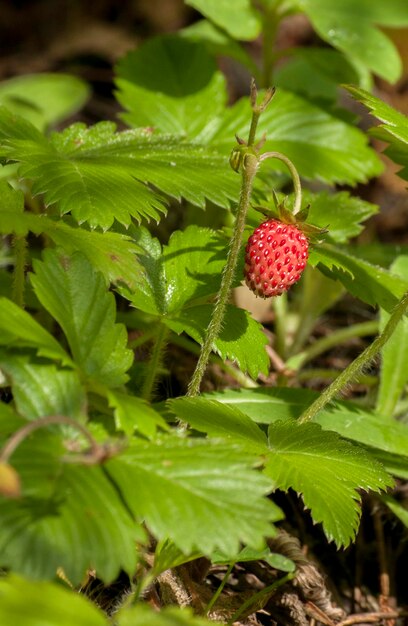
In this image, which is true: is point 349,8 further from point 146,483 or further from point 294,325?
point 146,483

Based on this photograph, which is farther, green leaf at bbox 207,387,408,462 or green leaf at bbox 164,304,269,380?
green leaf at bbox 207,387,408,462

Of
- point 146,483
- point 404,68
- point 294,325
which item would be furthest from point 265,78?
point 146,483

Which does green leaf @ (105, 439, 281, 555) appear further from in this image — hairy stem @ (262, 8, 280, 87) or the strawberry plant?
hairy stem @ (262, 8, 280, 87)

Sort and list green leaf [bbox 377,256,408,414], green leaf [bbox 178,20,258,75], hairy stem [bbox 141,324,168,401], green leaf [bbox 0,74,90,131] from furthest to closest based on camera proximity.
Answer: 1. green leaf [bbox 0,74,90,131]
2. green leaf [bbox 178,20,258,75]
3. green leaf [bbox 377,256,408,414]
4. hairy stem [bbox 141,324,168,401]

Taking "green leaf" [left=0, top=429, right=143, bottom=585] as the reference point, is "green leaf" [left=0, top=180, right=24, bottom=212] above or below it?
above

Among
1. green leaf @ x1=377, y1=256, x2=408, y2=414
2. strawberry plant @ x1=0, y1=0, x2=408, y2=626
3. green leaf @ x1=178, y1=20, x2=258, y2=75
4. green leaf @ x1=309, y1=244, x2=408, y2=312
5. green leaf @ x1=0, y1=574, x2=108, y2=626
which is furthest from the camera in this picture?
green leaf @ x1=178, y1=20, x2=258, y2=75

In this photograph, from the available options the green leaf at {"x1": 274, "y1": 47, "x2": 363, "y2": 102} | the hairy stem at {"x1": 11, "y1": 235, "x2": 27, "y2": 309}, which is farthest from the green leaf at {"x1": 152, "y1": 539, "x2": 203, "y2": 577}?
the green leaf at {"x1": 274, "y1": 47, "x2": 363, "y2": 102}

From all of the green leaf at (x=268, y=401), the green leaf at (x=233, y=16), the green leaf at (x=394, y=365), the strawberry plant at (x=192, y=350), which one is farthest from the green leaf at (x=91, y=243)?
the green leaf at (x=233, y=16)

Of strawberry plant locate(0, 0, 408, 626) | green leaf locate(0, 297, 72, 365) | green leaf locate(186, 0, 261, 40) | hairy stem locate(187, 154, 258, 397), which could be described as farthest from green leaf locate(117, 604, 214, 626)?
green leaf locate(186, 0, 261, 40)

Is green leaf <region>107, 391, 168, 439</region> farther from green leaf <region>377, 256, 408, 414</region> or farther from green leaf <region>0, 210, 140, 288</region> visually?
green leaf <region>377, 256, 408, 414</region>

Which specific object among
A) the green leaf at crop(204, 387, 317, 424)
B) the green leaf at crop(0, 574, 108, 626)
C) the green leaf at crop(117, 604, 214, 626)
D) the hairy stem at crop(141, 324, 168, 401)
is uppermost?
the green leaf at crop(117, 604, 214, 626)
